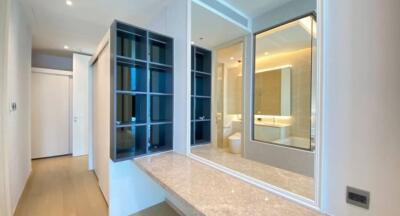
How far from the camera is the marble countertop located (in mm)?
947

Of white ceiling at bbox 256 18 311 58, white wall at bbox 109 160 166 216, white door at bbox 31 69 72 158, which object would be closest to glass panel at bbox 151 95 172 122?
white wall at bbox 109 160 166 216

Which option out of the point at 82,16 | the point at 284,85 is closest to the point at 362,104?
the point at 284,85

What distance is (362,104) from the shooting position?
32.2 inches

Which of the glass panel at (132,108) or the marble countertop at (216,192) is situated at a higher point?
the glass panel at (132,108)

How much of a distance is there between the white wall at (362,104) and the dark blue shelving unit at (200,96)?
1.28 m

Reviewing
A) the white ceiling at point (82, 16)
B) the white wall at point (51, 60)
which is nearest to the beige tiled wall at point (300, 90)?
the white ceiling at point (82, 16)

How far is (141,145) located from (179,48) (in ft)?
3.95

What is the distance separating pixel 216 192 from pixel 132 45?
5.94 ft

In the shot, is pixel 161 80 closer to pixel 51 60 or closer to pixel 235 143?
pixel 235 143

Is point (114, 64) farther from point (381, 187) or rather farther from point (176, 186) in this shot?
point (381, 187)

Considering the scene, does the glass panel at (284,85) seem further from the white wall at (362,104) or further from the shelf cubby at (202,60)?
the shelf cubby at (202,60)

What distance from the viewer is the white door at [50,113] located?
4523mm

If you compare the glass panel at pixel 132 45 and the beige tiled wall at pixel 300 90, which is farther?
the glass panel at pixel 132 45

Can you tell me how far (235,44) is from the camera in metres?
1.74
